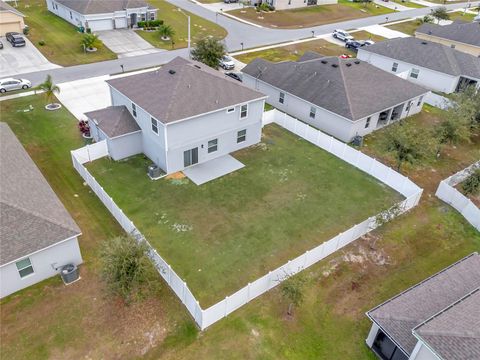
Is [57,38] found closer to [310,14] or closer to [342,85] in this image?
[342,85]

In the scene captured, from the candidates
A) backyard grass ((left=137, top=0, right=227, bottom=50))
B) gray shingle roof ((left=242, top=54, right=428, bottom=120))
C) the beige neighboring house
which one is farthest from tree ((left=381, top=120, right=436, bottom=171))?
the beige neighboring house

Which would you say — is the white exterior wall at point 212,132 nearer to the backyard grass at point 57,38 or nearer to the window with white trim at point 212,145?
the window with white trim at point 212,145

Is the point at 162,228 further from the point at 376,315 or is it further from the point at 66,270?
the point at 376,315

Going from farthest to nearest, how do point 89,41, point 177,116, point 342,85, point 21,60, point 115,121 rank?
1. point 89,41
2. point 21,60
3. point 342,85
4. point 115,121
5. point 177,116

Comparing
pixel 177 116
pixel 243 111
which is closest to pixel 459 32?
pixel 243 111

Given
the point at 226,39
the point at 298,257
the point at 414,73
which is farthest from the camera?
the point at 226,39

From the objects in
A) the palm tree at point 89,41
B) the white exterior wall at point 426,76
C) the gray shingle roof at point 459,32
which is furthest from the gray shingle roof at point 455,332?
the gray shingle roof at point 459,32

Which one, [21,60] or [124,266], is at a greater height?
[124,266]
